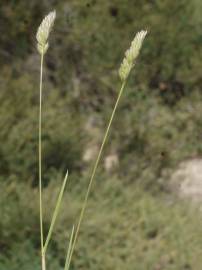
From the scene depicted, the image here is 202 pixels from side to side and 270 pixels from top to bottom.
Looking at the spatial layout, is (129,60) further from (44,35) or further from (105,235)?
(105,235)

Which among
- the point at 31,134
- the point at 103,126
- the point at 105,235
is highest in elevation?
the point at 103,126

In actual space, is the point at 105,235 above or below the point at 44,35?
above

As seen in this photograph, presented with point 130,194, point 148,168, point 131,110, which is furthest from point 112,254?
point 131,110

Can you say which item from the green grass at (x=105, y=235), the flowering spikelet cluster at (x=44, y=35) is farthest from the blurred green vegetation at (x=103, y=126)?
the flowering spikelet cluster at (x=44, y=35)

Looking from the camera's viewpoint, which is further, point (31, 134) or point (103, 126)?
point (103, 126)

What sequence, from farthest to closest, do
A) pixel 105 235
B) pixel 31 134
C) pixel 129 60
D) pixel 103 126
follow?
pixel 103 126, pixel 31 134, pixel 105 235, pixel 129 60

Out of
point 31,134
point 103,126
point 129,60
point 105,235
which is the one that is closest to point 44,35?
point 129,60

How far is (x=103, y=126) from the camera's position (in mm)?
6250

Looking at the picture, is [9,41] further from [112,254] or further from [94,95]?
[112,254]

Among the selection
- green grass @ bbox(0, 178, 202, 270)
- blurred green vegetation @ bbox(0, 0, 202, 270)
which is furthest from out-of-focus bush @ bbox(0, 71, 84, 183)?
green grass @ bbox(0, 178, 202, 270)

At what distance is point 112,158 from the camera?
5977 mm

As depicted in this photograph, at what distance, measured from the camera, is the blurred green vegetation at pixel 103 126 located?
4.86m

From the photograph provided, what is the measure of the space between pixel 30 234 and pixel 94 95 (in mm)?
2120

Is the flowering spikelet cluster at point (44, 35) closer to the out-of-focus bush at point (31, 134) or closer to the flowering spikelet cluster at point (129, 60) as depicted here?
the flowering spikelet cluster at point (129, 60)
